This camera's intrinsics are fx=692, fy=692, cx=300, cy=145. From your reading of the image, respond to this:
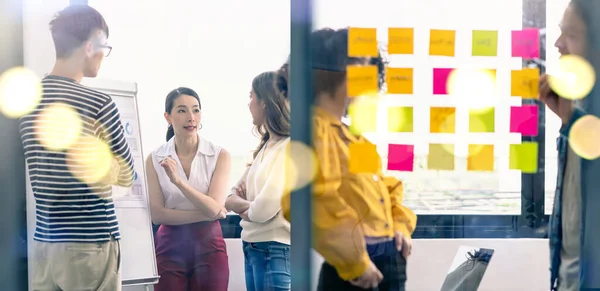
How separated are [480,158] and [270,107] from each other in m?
0.92

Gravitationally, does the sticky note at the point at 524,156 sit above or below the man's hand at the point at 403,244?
above

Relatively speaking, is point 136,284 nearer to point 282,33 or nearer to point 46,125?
point 46,125

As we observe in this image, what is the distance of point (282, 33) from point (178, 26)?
19.3 inches

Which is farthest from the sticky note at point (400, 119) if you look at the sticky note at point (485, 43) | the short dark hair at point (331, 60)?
the sticky note at point (485, 43)

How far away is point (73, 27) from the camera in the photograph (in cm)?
271

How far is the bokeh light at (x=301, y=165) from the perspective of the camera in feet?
7.81

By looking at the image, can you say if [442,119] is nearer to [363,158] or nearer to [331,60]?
[363,158]

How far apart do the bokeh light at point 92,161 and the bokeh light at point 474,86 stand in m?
1.31

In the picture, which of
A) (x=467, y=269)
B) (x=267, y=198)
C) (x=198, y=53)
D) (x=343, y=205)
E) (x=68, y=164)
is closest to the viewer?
(x=343, y=205)

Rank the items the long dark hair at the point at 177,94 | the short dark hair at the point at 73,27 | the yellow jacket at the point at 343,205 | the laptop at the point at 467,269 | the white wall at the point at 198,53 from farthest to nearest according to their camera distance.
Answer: the long dark hair at the point at 177,94
the white wall at the point at 198,53
the short dark hair at the point at 73,27
the laptop at the point at 467,269
the yellow jacket at the point at 343,205

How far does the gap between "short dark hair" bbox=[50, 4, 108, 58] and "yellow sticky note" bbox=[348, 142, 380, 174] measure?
1.16m

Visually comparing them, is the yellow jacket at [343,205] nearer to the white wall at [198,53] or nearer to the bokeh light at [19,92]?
the white wall at [198,53]

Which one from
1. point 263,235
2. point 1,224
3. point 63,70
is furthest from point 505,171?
point 1,224

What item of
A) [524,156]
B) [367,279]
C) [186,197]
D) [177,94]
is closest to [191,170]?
[186,197]
